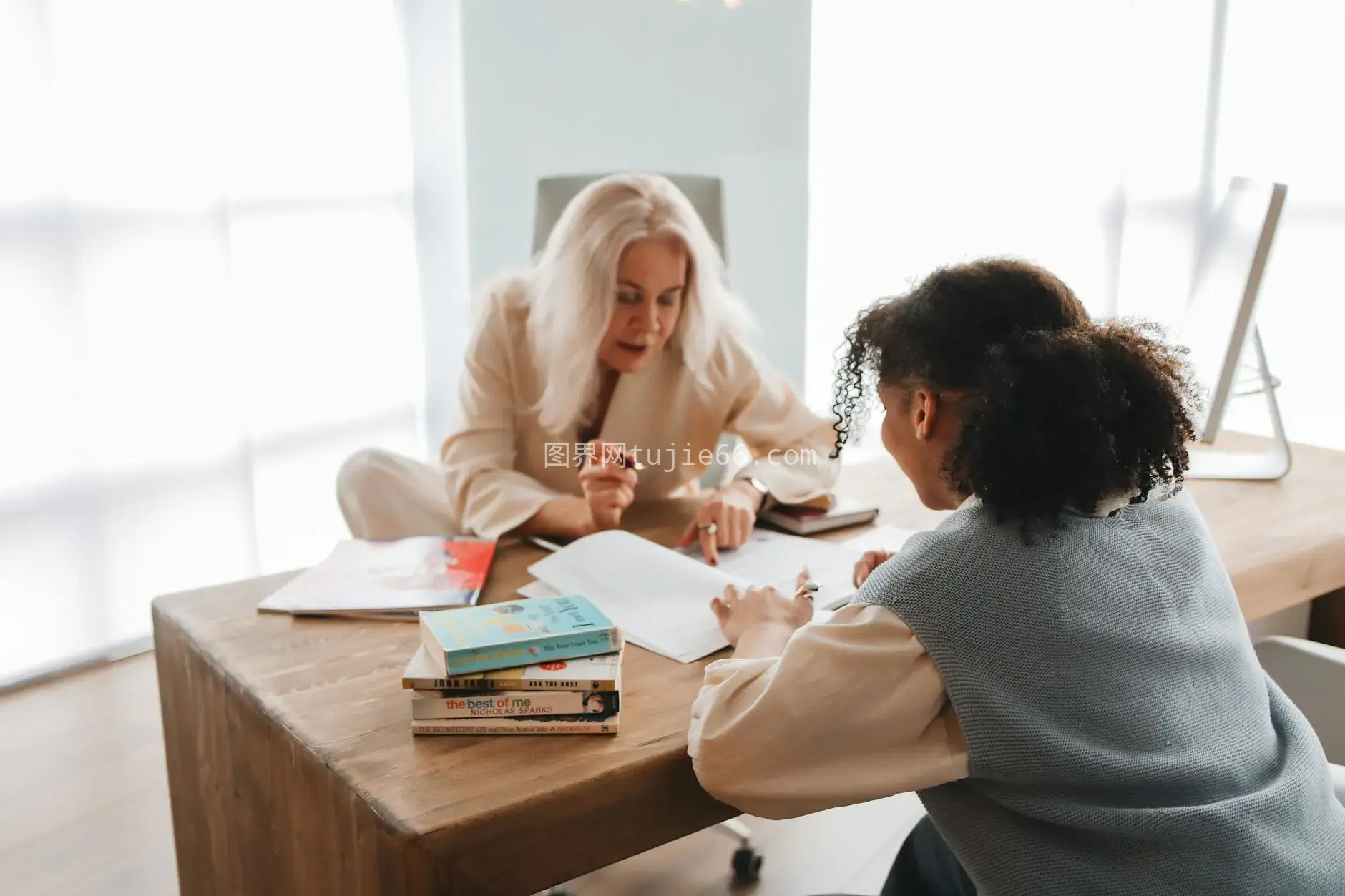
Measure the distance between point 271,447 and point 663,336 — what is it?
5.22 feet

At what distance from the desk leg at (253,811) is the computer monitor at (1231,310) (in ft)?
5.01

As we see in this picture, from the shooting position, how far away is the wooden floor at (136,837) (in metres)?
2.02

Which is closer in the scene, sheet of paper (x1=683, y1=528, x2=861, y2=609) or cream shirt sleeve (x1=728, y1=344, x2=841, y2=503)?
sheet of paper (x1=683, y1=528, x2=861, y2=609)

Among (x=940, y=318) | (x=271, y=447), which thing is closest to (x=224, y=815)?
(x=940, y=318)

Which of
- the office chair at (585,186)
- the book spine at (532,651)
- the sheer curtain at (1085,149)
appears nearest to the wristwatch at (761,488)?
the office chair at (585,186)

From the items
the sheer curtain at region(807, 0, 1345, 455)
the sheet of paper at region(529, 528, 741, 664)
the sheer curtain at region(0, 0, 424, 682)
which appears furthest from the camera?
the sheer curtain at region(807, 0, 1345, 455)

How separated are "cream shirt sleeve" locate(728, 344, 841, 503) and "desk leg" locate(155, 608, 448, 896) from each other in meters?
0.90

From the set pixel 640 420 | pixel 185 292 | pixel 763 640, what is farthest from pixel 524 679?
pixel 185 292

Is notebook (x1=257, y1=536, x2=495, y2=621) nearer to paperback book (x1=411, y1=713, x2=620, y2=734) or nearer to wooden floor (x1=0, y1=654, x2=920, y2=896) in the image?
paperback book (x1=411, y1=713, x2=620, y2=734)

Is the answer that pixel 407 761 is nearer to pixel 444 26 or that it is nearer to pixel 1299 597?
pixel 1299 597

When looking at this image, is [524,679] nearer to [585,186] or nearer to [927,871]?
[927,871]

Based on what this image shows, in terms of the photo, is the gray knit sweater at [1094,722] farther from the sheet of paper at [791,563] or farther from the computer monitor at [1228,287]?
the computer monitor at [1228,287]

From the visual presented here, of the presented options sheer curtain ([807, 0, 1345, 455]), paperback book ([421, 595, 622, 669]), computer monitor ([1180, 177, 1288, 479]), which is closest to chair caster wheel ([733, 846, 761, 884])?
paperback book ([421, 595, 622, 669])

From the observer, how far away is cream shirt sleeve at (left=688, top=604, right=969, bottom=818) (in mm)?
1042
